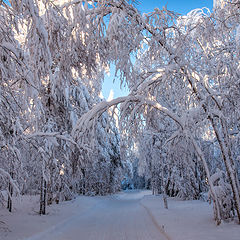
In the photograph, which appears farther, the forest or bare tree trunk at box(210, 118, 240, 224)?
bare tree trunk at box(210, 118, 240, 224)

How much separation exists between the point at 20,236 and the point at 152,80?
5.98 m

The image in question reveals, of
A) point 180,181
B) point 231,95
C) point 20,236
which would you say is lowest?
point 20,236

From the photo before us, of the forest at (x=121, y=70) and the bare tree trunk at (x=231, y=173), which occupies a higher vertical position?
the forest at (x=121, y=70)

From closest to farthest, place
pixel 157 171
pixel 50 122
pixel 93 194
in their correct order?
pixel 50 122 → pixel 157 171 → pixel 93 194

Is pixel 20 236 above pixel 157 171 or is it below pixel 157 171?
below

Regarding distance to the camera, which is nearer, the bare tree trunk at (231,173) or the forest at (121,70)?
the forest at (121,70)

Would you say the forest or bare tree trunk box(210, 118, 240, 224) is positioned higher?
the forest

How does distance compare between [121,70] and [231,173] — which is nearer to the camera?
[121,70]

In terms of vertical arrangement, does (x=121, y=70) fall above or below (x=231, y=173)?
above

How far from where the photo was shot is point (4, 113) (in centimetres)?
629

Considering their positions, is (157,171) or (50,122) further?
(157,171)

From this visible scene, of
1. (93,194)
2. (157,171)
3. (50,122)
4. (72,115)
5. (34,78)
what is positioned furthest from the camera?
(93,194)

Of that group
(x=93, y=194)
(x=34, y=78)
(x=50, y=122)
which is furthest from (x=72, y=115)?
(x=93, y=194)

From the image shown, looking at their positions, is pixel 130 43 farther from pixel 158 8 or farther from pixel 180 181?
pixel 180 181
